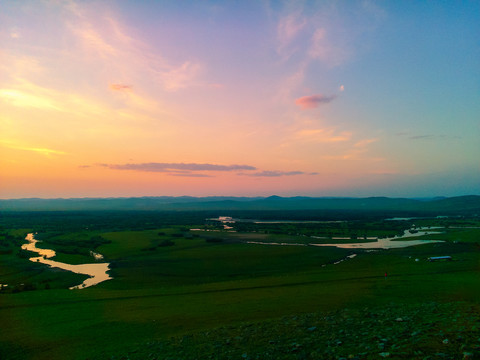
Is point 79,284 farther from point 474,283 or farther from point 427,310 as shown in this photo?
point 474,283

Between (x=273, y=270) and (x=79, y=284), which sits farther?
(x=273, y=270)

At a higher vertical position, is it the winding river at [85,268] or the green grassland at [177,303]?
the green grassland at [177,303]

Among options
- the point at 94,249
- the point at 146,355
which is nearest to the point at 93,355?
the point at 146,355

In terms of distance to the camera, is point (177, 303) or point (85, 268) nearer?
point (177, 303)

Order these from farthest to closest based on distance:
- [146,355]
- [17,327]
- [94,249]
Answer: [94,249], [17,327], [146,355]

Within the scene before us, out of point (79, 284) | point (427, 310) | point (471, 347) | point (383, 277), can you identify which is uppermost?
point (471, 347)

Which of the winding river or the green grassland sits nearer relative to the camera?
A: the green grassland

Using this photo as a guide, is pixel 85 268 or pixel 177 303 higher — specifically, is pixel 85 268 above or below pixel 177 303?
below

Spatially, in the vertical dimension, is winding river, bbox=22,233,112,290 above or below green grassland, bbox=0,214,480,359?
below

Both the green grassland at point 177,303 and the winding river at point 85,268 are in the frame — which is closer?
the green grassland at point 177,303

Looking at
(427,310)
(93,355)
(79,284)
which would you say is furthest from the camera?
(79,284)

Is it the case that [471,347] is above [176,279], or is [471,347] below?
above
